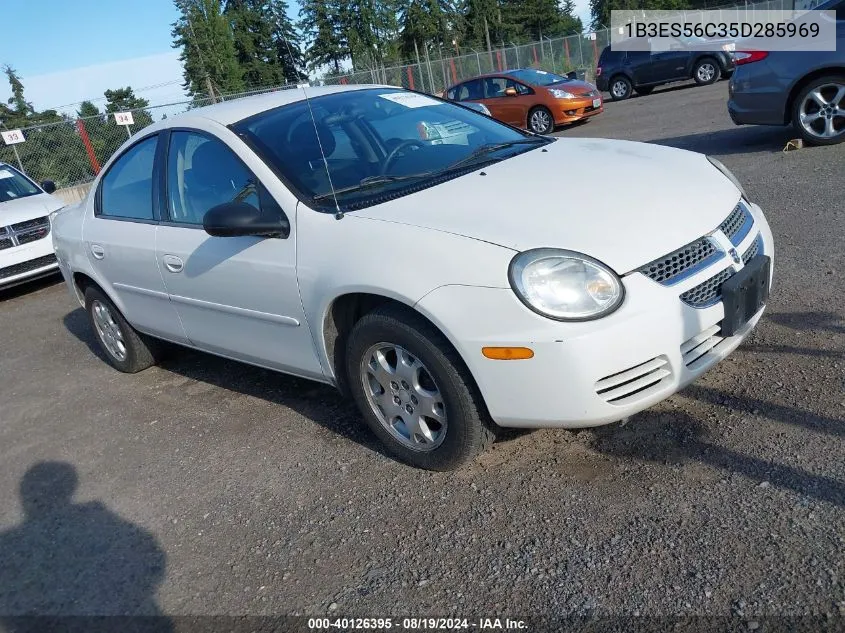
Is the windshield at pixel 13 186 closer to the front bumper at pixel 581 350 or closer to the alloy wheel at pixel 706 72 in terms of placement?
the front bumper at pixel 581 350

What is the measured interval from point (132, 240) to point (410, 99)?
6.06ft

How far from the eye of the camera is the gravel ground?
8.16 feet

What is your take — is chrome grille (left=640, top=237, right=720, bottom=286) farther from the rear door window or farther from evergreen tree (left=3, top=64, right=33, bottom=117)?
evergreen tree (left=3, top=64, right=33, bottom=117)

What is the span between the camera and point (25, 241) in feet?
28.3

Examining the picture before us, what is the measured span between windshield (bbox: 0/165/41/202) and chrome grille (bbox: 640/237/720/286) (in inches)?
357

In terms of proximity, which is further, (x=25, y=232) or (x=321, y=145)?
(x=25, y=232)

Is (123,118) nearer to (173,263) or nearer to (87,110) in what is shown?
(87,110)

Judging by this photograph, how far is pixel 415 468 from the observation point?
336cm

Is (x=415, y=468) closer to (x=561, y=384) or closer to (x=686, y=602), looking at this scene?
(x=561, y=384)

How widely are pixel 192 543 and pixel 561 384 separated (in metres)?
1.71

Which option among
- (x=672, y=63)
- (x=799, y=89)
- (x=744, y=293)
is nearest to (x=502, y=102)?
(x=672, y=63)

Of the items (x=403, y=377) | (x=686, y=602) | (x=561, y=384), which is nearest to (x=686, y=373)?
(x=561, y=384)

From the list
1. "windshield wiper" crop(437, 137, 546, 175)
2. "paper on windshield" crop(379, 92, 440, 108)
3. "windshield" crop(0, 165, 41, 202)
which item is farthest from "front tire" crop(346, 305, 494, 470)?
"windshield" crop(0, 165, 41, 202)

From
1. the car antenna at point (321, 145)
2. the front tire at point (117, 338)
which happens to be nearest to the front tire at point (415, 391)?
the car antenna at point (321, 145)
